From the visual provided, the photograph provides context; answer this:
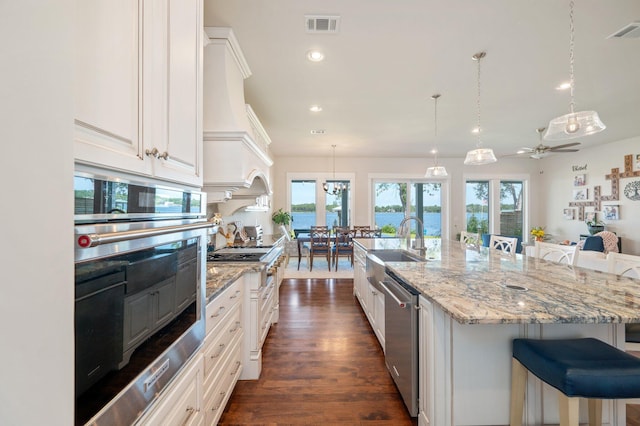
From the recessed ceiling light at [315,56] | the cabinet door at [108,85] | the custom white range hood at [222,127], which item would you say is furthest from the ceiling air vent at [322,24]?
the cabinet door at [108,85]

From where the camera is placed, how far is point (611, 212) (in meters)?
5.70

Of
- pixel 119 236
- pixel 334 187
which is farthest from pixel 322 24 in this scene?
pixel 334 187

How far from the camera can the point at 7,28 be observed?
1.24 feet

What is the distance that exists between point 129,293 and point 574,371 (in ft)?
5.47

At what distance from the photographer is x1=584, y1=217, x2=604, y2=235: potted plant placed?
19.0ft

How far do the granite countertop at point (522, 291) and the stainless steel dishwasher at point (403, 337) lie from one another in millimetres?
104

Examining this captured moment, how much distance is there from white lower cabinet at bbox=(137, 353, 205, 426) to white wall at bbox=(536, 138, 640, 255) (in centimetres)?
800

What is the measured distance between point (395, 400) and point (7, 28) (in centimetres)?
239

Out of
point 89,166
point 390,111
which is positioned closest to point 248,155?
point 89,166

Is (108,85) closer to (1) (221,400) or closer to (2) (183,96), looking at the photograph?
(2) (183,96)

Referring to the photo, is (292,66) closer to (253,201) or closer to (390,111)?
(253,201)

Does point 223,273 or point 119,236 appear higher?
point 119,236

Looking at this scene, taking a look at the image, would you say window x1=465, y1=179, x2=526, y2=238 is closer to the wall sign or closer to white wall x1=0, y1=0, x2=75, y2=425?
the wall sign

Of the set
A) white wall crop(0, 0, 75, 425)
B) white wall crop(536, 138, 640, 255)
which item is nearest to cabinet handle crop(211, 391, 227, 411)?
white wall crop(0, 0, 75, 425)
